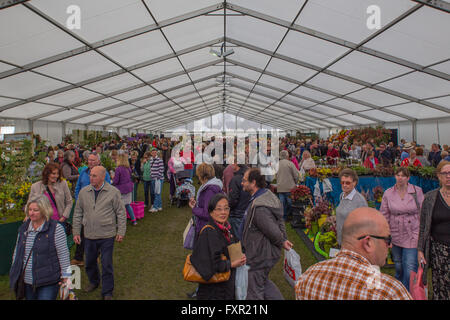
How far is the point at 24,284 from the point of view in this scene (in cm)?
247

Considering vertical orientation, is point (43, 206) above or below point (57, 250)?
above

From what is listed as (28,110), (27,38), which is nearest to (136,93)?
(28,110)

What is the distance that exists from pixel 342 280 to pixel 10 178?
5.67 meters

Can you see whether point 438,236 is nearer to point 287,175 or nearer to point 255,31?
point 287,175

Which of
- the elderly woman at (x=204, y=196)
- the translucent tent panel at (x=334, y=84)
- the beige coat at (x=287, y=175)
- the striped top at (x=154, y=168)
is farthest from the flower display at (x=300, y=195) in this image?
the translucent tent panel at (x=334, y=84)

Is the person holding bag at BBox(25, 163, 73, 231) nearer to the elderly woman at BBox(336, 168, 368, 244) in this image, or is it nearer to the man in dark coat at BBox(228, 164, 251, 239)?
the man in dark coat at BBox(228, 164, 251, 239)

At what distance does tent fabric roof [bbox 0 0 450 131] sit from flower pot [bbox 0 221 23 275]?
166 inches

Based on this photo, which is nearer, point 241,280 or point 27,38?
point 241,280

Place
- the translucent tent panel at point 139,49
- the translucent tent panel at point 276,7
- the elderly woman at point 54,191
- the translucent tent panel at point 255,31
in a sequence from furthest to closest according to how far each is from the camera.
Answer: the translucent tent panel at point 255,31 → the translucent tent panel at point 139,49 → the translucent tent panel at point 276,7 → the elderly woman at point 54,191

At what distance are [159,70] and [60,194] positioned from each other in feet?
30.7

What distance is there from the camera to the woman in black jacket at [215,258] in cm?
224

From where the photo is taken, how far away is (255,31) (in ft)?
30.5

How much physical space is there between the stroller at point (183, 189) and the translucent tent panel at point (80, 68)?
4.61 meters

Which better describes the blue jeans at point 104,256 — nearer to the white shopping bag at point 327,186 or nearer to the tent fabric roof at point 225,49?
the white shopping bag at point 327,186
